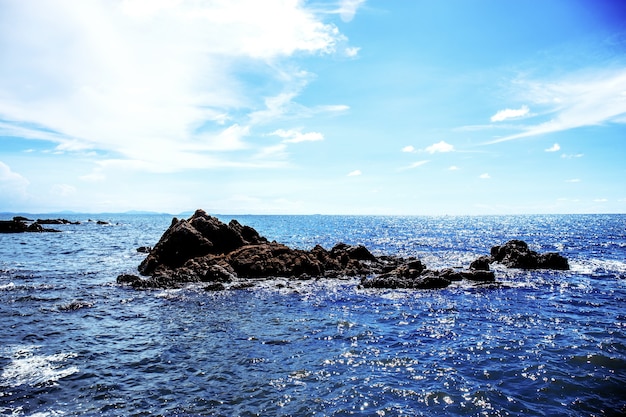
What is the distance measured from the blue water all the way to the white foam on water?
0.20 feet

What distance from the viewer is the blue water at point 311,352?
11.7m

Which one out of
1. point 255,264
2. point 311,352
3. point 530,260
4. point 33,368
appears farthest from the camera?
point 530,260

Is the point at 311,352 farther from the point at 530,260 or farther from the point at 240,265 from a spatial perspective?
the point at 530,260

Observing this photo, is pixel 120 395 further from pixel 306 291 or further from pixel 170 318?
pixel 306 291

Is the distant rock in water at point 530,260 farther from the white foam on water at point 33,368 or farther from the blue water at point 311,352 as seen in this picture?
the white foam on water at point 33,368

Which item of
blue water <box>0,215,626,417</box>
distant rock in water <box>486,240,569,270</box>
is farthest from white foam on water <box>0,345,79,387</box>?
distant rock in water <box>486,240,569,270</box>

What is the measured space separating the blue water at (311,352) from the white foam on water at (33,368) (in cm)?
6

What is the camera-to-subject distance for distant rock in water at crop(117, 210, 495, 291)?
31.8 metres

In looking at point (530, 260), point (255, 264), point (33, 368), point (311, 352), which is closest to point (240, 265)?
point (255, 264)

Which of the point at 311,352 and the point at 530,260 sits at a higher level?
the point at 530,260

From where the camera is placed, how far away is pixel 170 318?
21297 millimetres

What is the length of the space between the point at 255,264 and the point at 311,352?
70.5 ft

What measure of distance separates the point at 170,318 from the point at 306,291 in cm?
1107

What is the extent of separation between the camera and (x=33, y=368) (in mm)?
13820
